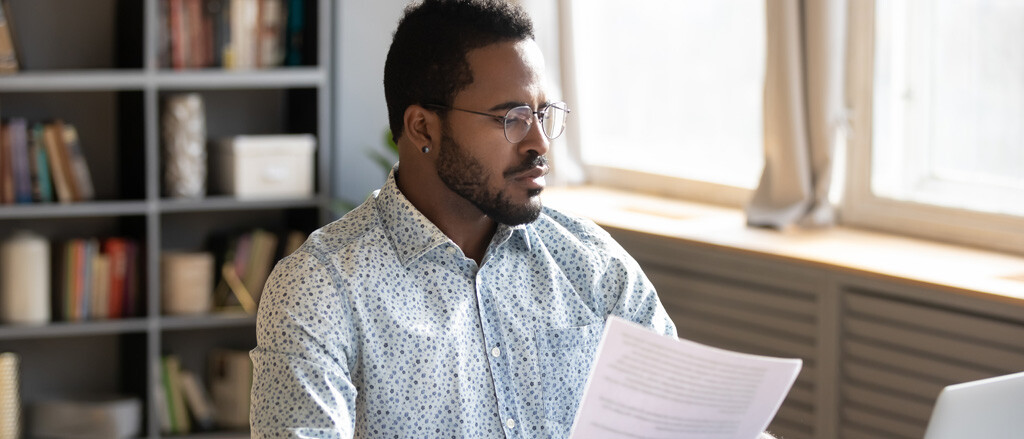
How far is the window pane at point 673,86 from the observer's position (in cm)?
336

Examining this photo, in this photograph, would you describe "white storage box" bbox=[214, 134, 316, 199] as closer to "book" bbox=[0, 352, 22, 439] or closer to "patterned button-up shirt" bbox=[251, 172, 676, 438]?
"book" bbox=[0, 352, 22, 439]

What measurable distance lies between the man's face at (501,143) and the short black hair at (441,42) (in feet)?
0.06

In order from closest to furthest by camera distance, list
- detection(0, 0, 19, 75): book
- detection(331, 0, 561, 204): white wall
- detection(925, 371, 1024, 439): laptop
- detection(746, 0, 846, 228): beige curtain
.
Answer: detection(925, 371, 1024, 439): laptop
detection(746, 0, 846, 228): beige curtain
detection(0, 0, 19, 75): book
detection(331, 0, 561, 204): white wall

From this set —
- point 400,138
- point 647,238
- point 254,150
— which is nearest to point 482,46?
point 400,138

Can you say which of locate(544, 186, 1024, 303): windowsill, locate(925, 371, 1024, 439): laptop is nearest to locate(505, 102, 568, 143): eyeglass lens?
locate(925, 371, 1024, 439): laptop

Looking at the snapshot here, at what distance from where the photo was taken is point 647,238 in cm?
304

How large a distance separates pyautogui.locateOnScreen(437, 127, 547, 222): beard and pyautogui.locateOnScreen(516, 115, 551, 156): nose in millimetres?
13

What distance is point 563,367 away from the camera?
1.64 meters

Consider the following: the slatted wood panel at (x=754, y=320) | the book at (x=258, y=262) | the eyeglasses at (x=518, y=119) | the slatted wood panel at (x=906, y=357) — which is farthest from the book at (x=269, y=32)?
the eyeglasses at (x=518, y=119)

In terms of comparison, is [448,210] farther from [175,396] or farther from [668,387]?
[175,396]

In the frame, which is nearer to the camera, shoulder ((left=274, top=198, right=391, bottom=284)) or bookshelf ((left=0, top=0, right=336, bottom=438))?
→ shoulder ((left=274, top=198, right=391, bottom=284))

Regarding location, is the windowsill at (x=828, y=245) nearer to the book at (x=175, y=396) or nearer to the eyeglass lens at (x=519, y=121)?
the eyeglass lens at (x=519, y=121)

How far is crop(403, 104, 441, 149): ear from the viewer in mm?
1640

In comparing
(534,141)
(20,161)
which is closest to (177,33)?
(20,161)
